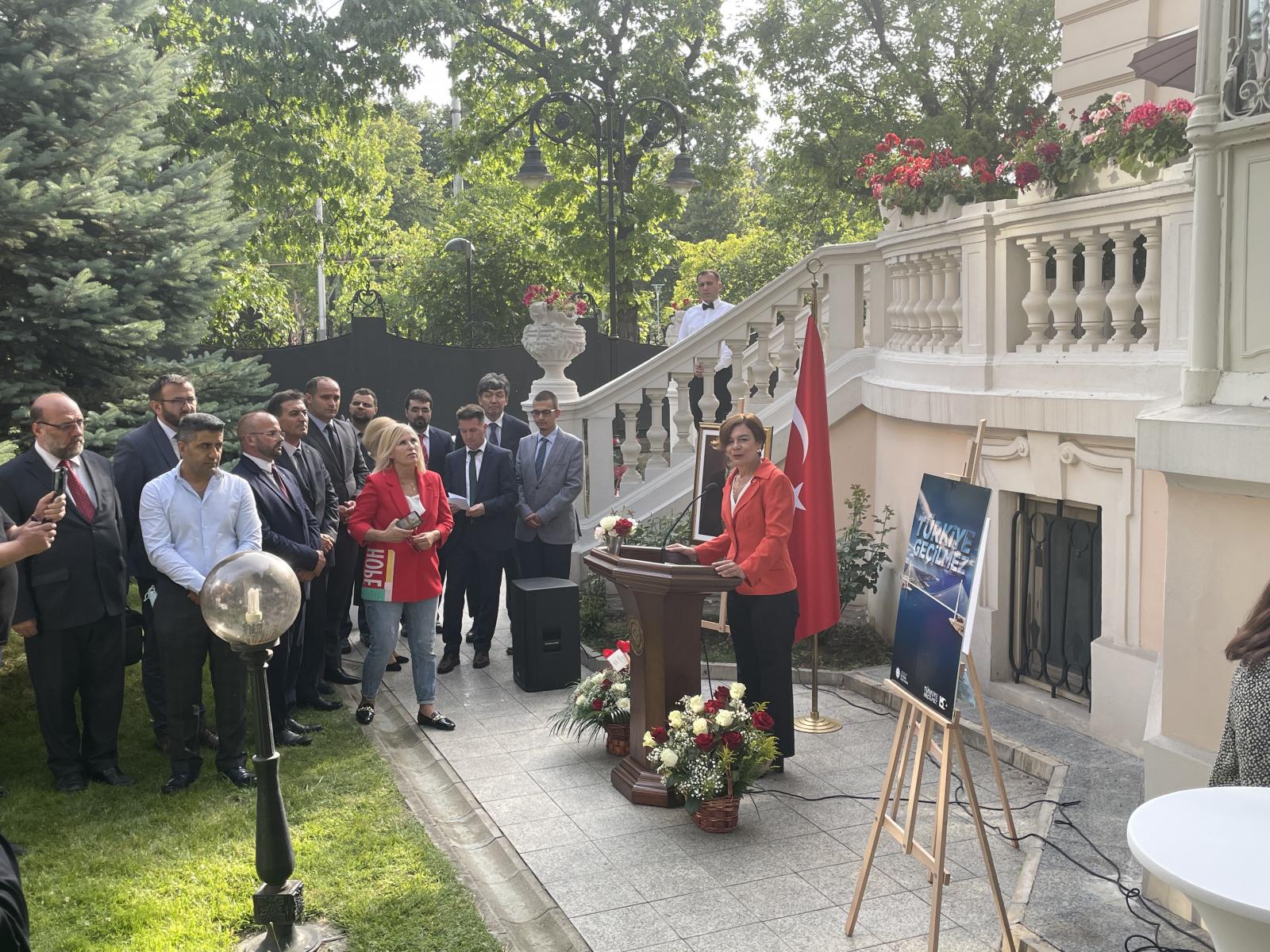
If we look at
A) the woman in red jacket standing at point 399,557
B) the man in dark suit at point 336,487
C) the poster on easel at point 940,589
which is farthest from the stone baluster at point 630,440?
the poster on easel at point 940,589

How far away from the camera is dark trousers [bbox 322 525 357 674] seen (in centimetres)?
910

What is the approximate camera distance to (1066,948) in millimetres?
4684

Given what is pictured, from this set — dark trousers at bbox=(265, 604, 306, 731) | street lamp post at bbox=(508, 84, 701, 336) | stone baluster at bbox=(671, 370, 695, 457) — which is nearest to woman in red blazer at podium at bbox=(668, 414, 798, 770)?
dark trousers at bbox=(265, 604, 306, 731)

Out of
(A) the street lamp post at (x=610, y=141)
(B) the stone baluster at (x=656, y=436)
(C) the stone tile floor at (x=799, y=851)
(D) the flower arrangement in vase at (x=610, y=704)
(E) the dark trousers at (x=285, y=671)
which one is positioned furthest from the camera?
(A) the street lamp post at (x=610, y=141)

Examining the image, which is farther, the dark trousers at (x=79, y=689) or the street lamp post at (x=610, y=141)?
the street lamp post at (x=610, y=141)

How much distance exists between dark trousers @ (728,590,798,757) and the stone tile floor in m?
0.39

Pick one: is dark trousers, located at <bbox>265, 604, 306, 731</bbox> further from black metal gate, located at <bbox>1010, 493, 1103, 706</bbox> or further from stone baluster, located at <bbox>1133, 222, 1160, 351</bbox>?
stone baluster, located at <bbox>1133, 222, 1160, 351</bbox>

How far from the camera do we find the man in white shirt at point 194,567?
6.82 meters

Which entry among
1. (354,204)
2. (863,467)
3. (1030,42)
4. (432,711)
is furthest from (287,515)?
(1030,42)

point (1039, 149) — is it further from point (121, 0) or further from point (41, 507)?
point (121, 0)

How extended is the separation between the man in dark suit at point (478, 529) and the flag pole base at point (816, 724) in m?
3.06

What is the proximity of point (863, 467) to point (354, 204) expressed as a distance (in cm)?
1204

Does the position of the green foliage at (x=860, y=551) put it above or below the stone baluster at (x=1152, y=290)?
below

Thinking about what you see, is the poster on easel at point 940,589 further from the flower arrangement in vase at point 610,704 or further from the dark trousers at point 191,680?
the dark trousers at point 191,680
